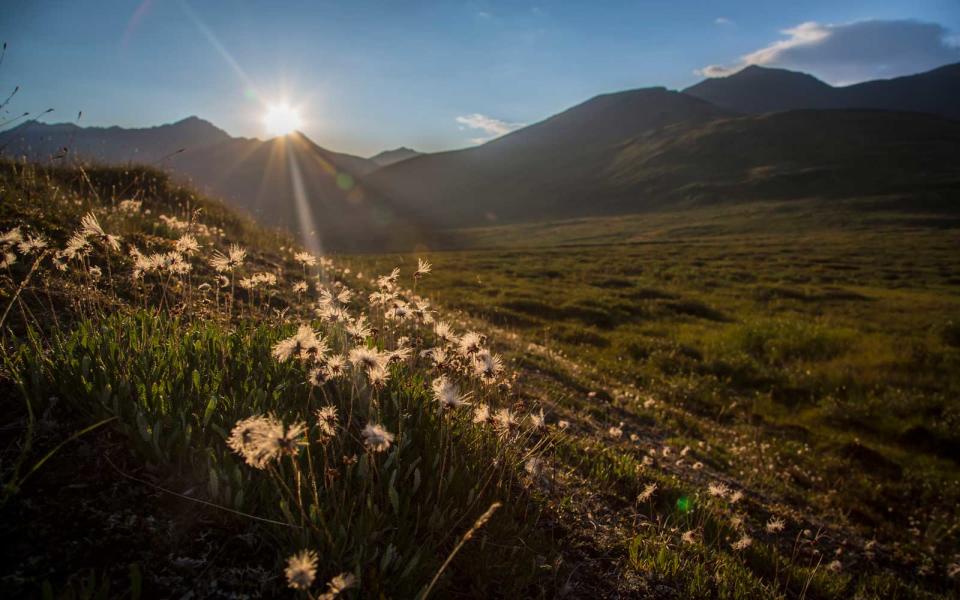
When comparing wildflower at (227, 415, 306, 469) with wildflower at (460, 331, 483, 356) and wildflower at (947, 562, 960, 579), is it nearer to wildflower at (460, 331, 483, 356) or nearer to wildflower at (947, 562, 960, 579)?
wildflower at (460, 331, 483, 356)

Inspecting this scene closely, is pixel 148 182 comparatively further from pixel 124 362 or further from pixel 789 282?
pixel 789 282

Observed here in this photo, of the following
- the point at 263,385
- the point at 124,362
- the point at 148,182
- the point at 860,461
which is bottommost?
the point at 860,461

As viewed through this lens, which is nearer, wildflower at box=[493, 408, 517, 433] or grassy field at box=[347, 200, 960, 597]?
wildflower at box=[493, 408, 517, 433]

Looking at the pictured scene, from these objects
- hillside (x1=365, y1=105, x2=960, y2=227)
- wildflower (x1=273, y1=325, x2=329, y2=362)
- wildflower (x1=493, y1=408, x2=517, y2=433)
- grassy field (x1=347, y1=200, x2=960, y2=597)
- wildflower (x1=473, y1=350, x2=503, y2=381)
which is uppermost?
hillside (x1=365, y1=105, x2=960, y2=227)

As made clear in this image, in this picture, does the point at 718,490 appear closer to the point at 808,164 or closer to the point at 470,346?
the point at 470,346

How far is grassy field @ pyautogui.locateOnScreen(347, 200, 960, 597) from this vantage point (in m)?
6.97

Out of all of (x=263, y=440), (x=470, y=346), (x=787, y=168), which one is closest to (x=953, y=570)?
(x=470, y=346)

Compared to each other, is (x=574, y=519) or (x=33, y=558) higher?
(x=33, y=558)

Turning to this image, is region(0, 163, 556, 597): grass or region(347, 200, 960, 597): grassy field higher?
region(0, 163, 556, 597): grass

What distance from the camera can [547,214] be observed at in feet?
596

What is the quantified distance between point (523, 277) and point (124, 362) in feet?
137

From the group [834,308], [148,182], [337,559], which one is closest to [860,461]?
[337,559]

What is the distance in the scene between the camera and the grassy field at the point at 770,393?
6.97m

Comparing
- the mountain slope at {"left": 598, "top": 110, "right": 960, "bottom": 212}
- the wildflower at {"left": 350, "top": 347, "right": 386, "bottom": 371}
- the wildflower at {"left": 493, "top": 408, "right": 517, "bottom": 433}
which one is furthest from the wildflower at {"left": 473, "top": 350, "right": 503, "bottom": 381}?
the mountain slope at {"left": 598, "top": 110, "right": 960, "bottom": 212}
